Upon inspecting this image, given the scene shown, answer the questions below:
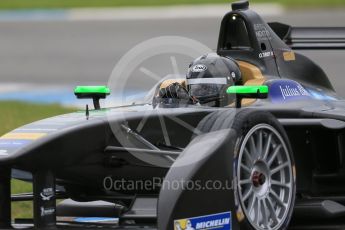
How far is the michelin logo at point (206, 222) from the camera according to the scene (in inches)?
229

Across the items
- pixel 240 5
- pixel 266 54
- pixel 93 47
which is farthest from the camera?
pixel 93 47

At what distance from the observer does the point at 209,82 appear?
7.41 m

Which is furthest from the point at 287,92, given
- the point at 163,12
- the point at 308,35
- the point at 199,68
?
the point at 163,12

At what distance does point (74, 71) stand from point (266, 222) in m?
10.6

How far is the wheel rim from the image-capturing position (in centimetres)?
623

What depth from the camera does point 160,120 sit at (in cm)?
670

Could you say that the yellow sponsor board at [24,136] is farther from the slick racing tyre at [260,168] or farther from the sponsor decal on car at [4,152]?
the slick racing tyre at [260,168]

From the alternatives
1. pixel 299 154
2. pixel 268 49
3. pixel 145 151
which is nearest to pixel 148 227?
pixel 145 151

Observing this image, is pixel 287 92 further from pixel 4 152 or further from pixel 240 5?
pixel 4 152

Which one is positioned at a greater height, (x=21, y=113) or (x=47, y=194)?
(x=47, y=194)

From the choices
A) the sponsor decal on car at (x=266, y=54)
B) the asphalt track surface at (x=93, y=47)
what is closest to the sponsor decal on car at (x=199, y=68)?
the sponsor decal on car at (x=266, y=54)

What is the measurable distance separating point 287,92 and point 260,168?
1312 mm

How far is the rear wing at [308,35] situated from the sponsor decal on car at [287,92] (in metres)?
1.32

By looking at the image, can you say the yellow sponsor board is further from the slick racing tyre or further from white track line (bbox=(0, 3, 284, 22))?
white track line (bbox=(0, 3, 284, 22))
